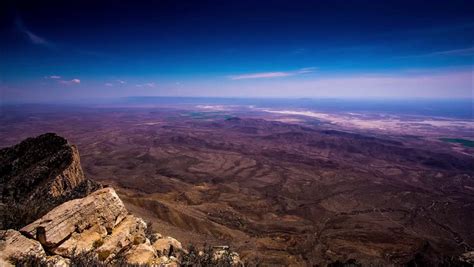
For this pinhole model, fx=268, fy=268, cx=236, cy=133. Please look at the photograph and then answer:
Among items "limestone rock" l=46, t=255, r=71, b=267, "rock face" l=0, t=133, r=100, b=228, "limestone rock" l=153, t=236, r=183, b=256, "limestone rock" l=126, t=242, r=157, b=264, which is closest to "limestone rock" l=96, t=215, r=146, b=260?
"limestone rock" l=126, t=242, r=157, b=264

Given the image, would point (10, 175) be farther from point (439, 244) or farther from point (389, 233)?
point (439, 244)

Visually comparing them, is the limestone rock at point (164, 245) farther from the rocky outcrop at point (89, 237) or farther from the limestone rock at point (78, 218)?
the limestone rock at point (78, 218)

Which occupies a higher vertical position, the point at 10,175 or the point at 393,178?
the point at 10,175

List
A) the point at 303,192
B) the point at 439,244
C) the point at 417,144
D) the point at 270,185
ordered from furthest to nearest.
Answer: the point at 417,144, the point at 270,185, the point at 303,192, the point at 439,244

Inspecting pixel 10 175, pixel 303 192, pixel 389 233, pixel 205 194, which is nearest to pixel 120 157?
pixel 205 194

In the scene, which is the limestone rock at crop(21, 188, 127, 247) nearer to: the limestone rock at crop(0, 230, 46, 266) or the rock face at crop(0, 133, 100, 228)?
the limestone rock at crop(0, 230, 46, 266)

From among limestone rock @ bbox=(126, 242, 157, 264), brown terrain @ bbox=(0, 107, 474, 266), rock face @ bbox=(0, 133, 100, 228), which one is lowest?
brown terrain @ bbox=(0, 107, 474, 266)
